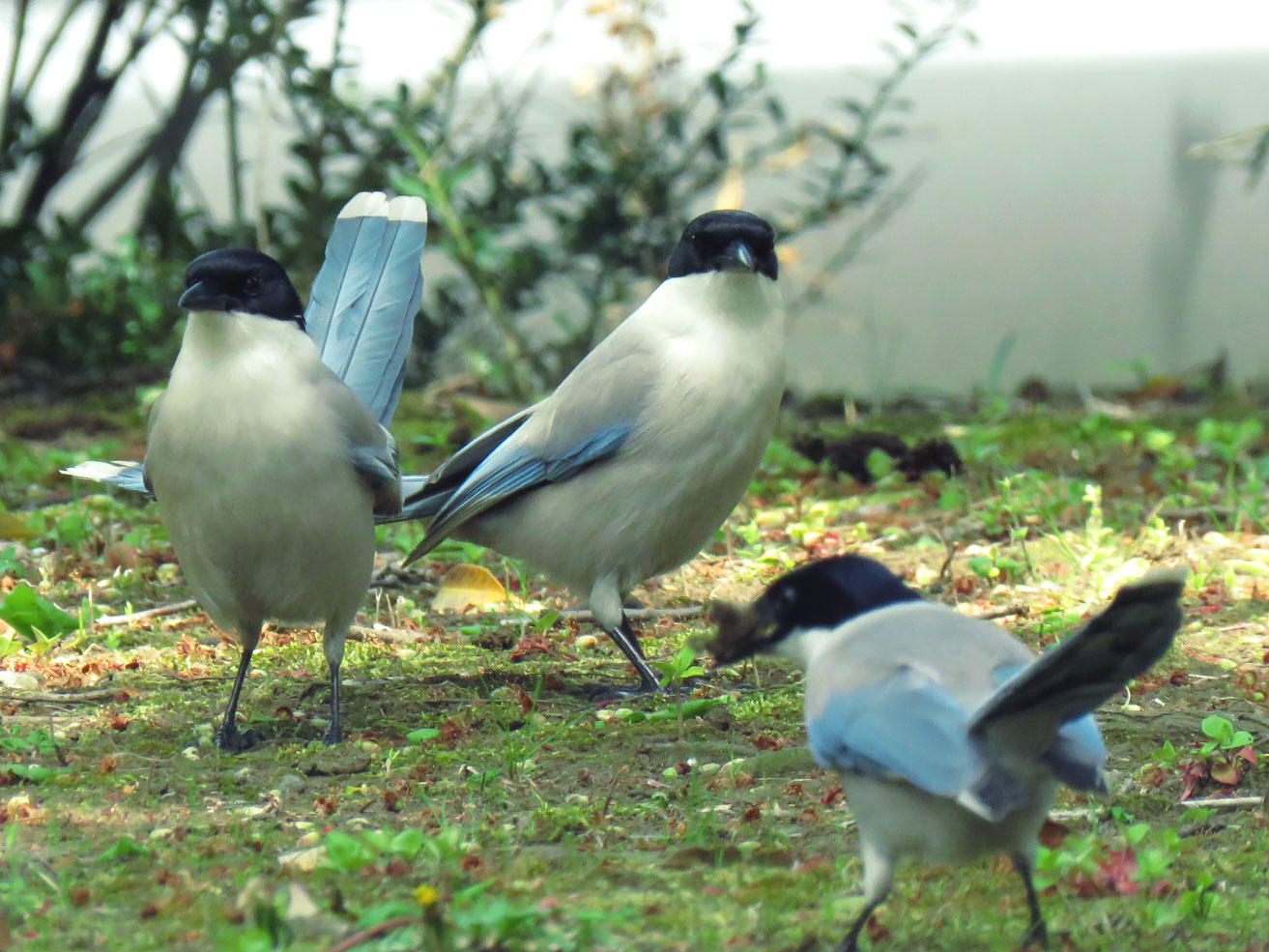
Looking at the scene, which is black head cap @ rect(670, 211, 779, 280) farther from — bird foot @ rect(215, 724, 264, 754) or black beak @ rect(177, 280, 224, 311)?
bird foot @ rect(215, 724, 264, 754)

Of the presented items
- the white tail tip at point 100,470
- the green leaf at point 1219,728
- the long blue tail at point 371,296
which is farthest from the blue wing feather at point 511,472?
the green leaf at point 1219,728

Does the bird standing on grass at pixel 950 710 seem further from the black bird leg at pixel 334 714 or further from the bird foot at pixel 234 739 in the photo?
the bird foot at pixel 234 739

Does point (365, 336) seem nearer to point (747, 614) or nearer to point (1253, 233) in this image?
point (747, 614)

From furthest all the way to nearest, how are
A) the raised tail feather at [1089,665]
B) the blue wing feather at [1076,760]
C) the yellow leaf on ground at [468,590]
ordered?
the yellow leaf on ground at [468,590] → the blue wing feather at [1076,760] → the raised tail feather at [1089,665]

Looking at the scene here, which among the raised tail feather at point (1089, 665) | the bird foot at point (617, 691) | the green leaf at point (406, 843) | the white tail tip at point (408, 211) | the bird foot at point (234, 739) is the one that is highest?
the white tail tip at point (408, 211)

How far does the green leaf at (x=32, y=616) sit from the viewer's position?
401 centimetres

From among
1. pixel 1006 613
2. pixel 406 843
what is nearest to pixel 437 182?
pixel 1006 613

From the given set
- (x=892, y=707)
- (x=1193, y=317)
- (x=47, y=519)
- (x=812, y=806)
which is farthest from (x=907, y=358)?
(x=892, y=707)

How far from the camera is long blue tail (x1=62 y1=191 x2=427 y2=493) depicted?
14.5 feet

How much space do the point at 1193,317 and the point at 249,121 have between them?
220 inches


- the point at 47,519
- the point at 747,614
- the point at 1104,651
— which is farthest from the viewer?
the point at 47,519

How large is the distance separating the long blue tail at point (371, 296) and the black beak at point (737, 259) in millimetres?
895

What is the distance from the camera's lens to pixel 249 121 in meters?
9.13

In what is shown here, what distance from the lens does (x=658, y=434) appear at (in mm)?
4000
